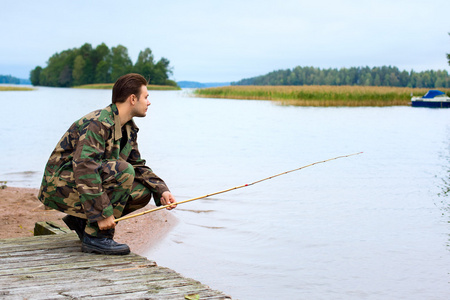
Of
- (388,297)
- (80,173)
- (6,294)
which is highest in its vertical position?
(80,173)

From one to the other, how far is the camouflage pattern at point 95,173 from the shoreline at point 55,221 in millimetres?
2019

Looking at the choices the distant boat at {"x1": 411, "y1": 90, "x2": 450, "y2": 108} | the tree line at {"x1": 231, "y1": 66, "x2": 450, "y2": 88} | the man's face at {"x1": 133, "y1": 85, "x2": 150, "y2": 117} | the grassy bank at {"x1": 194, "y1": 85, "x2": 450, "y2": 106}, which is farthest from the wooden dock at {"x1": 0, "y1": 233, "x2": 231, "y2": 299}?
the tree line at {"x1": 231, "y1": 66, "x2": 450, "y2": 88}

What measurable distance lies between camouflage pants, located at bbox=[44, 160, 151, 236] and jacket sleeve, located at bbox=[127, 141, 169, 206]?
132 millimetres

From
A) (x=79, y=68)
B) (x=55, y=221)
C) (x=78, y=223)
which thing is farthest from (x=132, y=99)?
(x=79, y=68)

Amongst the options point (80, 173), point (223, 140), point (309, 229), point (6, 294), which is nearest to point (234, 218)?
point (309, 229)

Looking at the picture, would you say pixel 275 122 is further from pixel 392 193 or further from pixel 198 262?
pixel 198 262

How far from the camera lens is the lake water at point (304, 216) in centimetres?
483

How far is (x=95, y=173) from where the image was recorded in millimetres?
3143

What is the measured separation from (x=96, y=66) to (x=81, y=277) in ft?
400

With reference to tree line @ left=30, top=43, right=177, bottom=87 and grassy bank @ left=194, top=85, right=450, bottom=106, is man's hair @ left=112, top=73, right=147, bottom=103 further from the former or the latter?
tree line @ left=30, top=43, right=177, bottom=87

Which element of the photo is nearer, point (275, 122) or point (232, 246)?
point (232, 246)

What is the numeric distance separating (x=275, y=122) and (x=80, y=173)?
23.7 meters

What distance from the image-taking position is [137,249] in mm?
5387

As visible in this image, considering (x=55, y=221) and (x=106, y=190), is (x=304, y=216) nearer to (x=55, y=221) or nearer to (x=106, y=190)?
(x=55, y=221)
